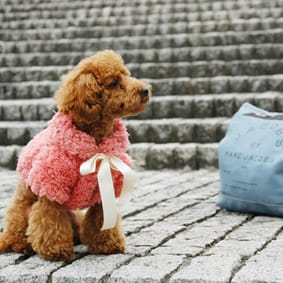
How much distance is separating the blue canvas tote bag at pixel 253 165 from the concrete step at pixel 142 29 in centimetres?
397

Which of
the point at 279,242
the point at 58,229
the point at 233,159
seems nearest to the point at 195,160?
the point at 233,159

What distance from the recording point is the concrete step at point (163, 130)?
5.87m

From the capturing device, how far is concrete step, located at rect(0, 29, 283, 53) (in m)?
7.41

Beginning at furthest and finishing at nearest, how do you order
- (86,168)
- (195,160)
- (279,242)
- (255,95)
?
(255,95) < (195,160) < (279,242) < (86,168)

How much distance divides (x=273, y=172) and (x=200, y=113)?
8.75 ft

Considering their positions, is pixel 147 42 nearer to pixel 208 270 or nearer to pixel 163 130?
pixel 163 130

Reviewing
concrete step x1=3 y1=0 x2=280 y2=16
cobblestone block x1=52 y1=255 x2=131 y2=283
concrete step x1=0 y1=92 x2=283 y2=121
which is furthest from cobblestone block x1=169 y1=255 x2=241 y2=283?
concrete step x1=3 y1=0 x2=280 y2=16

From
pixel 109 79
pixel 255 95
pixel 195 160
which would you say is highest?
pixel 109 79

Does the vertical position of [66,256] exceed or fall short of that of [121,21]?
it falls short

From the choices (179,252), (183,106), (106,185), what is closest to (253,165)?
(179,252)

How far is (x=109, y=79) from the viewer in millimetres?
2750

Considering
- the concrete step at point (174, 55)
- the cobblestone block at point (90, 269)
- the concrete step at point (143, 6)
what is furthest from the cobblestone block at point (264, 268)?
the concrete step at point (143, 6)

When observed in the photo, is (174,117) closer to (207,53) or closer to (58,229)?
(207,53)

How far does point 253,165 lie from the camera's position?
3.70 m
